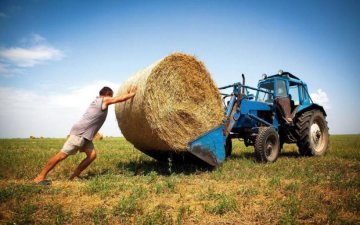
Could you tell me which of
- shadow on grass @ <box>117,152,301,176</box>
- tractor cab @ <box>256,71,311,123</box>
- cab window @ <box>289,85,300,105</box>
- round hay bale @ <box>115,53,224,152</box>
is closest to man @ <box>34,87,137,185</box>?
round hay bale @ <box>115,53,224,152</box>

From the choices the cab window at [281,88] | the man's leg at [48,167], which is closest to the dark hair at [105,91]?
the man's leg at [48,167]

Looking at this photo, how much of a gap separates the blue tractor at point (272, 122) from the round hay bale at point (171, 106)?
0.48 m

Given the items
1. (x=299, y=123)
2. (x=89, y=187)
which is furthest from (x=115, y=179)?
(x=299, y=123)

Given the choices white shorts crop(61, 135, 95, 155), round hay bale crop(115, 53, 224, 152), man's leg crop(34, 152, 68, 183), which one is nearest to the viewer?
man's leg crop(34, 152, 68, 183)

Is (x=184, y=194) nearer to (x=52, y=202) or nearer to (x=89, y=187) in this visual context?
(x=89, y=187)

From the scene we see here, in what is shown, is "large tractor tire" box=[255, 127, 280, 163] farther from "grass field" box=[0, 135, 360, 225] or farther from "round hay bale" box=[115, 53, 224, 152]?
"round hay bale" box=[115, 53, 224, 152]

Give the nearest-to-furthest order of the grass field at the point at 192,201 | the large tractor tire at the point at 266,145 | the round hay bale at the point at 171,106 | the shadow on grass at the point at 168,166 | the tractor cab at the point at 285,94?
the grass field at the point at 192,201 < the round hay bale at the point at 171,106 < the shadow on grass at the point at 168,166 < the large tractor tire at the point at 266,145 < the tractor cab at the point at 285,94

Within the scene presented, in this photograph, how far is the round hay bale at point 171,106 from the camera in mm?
6832

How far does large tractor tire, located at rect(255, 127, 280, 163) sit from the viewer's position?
8.87 m

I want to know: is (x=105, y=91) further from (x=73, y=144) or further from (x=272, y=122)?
(x=272, y=122)

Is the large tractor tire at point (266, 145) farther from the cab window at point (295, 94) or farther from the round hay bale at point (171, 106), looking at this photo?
the cab window at point (295, 94)

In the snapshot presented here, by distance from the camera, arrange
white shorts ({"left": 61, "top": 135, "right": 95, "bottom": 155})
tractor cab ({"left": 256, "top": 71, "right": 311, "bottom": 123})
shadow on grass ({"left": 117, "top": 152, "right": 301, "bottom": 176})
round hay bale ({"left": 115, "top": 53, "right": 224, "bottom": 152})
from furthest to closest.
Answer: tractor cab ({"left": 256, "top": 71, "right": 311, "bottom": 123}) → shadow on grass ({"left": 117, "top": 152, "right": 301, "bottom": 176}) → round hay bale ({"left": 115, "top": 53, "right": 224, "bottom": 152}) → white shorts ({"left": 61, "top": 135, "right": 95, "bottom": 155})

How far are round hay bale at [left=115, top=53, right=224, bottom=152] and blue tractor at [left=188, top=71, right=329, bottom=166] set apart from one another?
1.59 ft

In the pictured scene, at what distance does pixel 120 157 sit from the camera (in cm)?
1053
